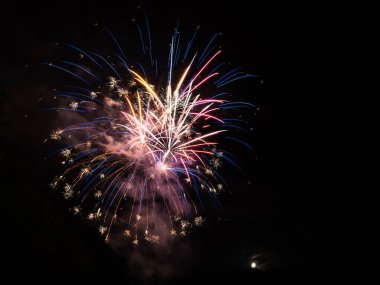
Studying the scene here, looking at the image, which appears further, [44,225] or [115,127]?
[44,225]

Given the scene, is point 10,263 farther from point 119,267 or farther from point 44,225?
point 119,267

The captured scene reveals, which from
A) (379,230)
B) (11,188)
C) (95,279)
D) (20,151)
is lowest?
(379,230)

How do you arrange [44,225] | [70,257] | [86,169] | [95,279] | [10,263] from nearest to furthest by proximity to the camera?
[10,263] < [86,169] < [44,225] < [70,257] < [95,279]

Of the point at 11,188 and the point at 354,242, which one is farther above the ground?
the point at 11,188

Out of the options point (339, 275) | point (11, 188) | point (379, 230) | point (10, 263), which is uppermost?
point (11, 188)

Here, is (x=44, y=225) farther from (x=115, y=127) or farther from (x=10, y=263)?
(x=115, y=127)

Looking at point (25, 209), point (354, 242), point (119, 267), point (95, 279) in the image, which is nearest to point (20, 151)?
point (25, 209)

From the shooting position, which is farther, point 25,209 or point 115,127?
point 25,209

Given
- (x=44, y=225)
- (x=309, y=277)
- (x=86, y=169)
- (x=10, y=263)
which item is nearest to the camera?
(x=10, y=263)

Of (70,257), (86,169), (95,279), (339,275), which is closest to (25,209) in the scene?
(86,169)
